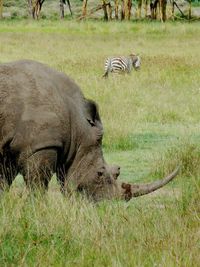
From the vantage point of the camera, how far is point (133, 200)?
29.5 ft

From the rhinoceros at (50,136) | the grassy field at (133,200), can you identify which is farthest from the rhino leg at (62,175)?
the grassy field at (133,200)

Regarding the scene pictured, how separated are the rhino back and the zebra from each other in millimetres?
16929

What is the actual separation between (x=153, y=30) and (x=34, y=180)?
37522 mm

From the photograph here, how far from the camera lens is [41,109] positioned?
7711 mm

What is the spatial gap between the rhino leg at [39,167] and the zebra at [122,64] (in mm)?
17159

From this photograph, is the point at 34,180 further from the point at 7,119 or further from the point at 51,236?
the point at 51,236

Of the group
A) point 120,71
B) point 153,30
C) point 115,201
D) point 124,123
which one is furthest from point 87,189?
point 153,30

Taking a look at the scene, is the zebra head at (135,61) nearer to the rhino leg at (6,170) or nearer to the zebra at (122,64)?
the zebra at (122,64)

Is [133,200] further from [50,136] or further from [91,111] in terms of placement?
[50,136]

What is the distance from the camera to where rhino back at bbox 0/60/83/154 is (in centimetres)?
757

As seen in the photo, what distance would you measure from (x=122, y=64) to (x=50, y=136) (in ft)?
60.2

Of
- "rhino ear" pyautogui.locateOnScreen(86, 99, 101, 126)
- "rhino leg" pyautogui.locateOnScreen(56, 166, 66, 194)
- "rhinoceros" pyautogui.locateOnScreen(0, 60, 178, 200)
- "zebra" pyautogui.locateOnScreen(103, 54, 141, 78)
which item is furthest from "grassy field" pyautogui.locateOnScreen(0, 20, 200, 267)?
"rhino ear" pyautogui.locateOnScreen(86, 99, 101, 126)

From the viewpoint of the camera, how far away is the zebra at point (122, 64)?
25280 millimetres

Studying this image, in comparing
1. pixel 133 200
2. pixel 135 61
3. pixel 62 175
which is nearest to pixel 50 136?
pixel 62 175
